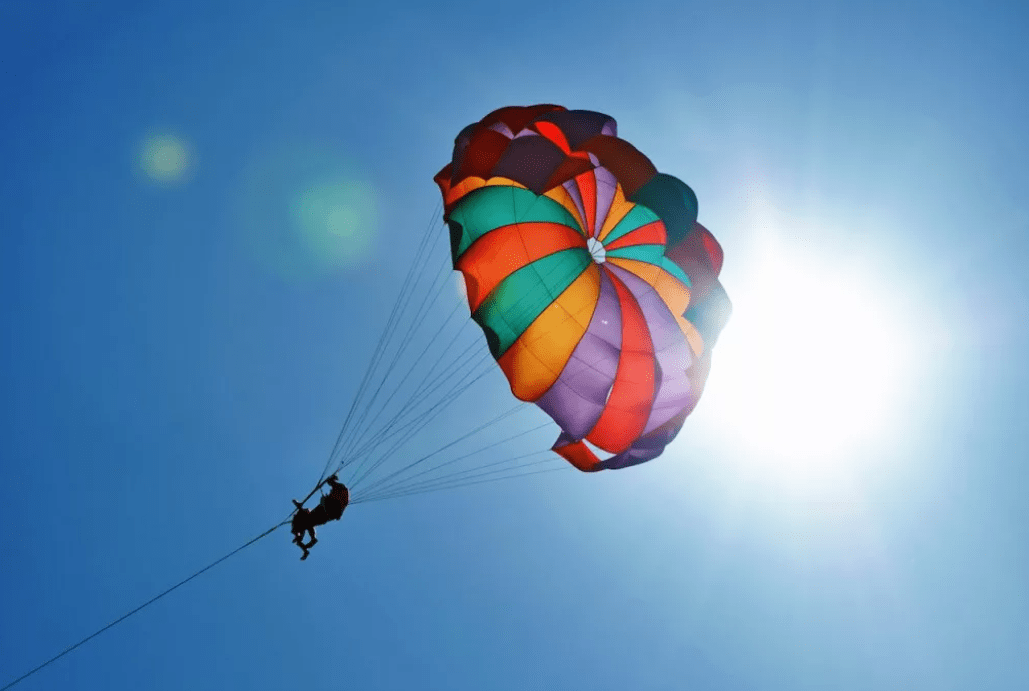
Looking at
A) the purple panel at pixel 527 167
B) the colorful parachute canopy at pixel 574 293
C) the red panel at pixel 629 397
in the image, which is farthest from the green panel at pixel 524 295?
the purple panel at pixel 527 167

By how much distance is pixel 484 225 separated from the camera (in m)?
10.4

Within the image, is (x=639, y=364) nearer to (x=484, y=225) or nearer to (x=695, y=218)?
(x=695, y=218)

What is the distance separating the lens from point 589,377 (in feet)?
34.2

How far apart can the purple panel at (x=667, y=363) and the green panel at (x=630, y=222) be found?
1340 millimetres

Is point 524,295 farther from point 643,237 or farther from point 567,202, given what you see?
point 643,237

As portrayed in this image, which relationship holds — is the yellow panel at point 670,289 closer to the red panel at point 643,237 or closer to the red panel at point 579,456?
the red panel at point 643,237

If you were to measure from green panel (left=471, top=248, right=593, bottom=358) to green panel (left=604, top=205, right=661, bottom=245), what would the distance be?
0.94 m

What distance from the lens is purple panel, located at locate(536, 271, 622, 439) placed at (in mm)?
10156

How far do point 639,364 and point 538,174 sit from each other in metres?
3.15

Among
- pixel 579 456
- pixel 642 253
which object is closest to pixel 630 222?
pixel 642 253

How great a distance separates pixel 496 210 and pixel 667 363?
11.1ft

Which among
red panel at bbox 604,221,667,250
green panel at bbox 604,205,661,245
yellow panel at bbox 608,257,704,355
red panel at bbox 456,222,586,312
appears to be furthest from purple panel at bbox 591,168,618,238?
red panel at bbox 456,222,586,312

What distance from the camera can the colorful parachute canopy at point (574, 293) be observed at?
9.62m

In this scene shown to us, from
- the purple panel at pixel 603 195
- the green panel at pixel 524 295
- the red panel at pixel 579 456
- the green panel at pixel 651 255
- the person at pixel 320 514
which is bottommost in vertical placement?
the person at pixel 320 514
